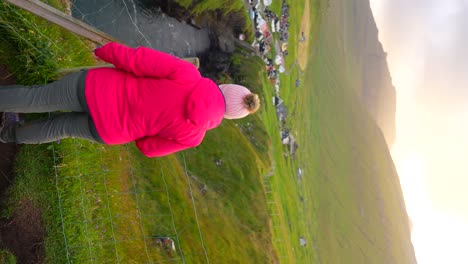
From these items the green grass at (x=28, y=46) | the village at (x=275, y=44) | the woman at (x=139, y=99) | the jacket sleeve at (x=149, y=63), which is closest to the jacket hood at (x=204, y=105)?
the woman at (x=139, y=99)

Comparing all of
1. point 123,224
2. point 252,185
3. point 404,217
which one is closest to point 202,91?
point 123,224

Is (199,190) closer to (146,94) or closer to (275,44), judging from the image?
(146,94)

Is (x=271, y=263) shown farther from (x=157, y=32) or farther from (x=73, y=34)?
(x=73, y=34)

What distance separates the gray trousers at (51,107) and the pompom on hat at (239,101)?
2261 millimetres

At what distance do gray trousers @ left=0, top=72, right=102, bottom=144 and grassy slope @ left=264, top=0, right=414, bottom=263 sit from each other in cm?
3468

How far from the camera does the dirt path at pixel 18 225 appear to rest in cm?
680

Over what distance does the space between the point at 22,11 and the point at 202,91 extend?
4779 mm

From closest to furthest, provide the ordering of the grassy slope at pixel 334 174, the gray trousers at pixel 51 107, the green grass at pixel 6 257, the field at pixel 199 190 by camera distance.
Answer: the gray trousers at pixel 51 107 → the green grass at pixel 6 257 → the field at pixel 199 190 → the grassy slope at pixel 334 174

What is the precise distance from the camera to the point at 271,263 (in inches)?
997

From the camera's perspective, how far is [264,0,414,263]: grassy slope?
6088 cm

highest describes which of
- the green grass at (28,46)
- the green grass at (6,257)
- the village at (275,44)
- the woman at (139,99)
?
the woman at (139,99)

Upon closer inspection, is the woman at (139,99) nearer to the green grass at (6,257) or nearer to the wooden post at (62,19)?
the wooden post at (62,19)

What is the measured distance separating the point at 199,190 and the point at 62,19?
1129cm

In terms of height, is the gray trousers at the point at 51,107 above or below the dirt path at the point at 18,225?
above
